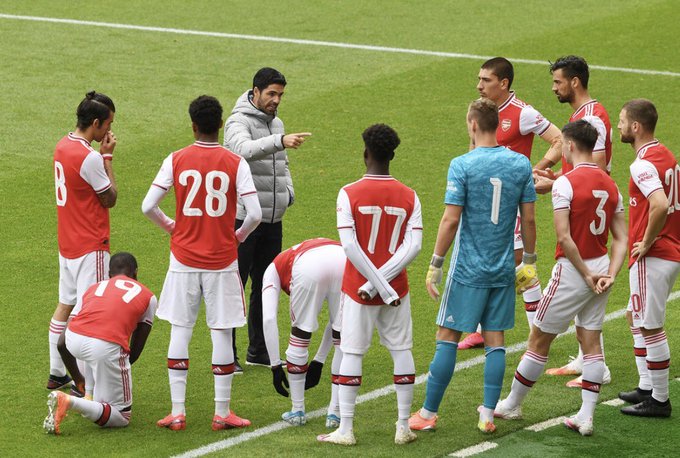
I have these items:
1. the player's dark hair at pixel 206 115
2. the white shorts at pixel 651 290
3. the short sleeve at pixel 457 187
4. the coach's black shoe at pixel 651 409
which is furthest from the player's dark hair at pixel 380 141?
the coach's black shoe at pixel 651 409

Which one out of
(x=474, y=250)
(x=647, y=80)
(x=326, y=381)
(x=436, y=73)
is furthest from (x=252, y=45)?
(x=474, y=250)

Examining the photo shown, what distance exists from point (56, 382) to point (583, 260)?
388 cm

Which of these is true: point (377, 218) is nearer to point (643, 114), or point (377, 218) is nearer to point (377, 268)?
point (377, 268)

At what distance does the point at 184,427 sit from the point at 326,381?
142 centimetres

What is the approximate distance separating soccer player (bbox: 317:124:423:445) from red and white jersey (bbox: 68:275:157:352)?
1.44 metres

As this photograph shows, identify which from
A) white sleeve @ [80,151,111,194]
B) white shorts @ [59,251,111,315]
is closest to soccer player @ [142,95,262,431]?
white sleeve @ [80,151,111,194]

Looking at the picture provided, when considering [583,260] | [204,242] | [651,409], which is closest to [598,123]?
[583,260]

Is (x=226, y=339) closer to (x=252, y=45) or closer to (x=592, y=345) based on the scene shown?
(x=592, y=345)

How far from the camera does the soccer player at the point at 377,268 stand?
24.5 ft

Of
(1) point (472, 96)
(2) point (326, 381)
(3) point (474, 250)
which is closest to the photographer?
(3) point (474, 250)

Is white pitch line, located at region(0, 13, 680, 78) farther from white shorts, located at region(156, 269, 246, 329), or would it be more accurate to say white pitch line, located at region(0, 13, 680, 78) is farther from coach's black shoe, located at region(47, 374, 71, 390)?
white shorts, located at region(156, 269, 246, 329)

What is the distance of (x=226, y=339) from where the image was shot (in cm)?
799

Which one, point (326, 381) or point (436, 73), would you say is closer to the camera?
point (326, 381)

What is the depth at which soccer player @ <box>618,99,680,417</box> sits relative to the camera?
8117 millimetres
